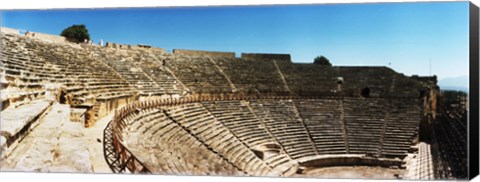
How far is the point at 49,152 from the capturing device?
6.86 metres

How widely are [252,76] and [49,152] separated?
7.08 m

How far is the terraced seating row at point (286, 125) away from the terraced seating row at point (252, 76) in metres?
0.74

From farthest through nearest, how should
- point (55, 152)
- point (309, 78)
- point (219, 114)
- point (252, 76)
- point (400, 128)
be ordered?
1. point (219, 114)
2. point (400, 128)
3. point (252, 76)
4. point (309, 78)
5. point (55, 152)

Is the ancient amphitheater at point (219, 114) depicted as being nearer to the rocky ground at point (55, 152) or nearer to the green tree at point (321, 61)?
the rocky ground at point (55, 152)

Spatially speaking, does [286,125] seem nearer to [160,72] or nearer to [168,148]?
[160,72]

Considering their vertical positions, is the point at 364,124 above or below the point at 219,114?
below

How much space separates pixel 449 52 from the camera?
26.9 feet

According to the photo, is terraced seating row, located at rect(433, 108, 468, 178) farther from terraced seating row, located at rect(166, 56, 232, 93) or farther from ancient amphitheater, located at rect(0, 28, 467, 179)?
terraced seating row, located at rect(166, 56, 232, 93)

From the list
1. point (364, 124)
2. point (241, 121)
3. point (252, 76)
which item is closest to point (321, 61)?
point (252, 76)

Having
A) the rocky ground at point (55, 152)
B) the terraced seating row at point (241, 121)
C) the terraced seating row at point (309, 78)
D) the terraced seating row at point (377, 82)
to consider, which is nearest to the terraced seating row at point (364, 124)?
the terraced seating row at point (377, 82)

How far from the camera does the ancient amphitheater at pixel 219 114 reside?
321 inches

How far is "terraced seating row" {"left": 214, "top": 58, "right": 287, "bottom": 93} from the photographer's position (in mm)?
12625

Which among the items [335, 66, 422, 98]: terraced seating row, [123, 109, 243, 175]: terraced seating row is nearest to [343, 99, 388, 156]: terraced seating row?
[335, 66, 422, 98]: terraced seating row

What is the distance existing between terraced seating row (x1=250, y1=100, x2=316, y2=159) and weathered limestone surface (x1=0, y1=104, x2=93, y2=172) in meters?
6.43
